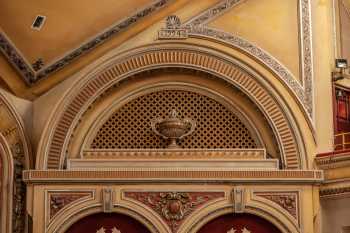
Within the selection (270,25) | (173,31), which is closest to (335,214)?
(270,25)

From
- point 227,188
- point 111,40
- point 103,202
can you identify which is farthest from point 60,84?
point 227,188

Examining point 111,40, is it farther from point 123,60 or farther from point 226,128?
point 226,128

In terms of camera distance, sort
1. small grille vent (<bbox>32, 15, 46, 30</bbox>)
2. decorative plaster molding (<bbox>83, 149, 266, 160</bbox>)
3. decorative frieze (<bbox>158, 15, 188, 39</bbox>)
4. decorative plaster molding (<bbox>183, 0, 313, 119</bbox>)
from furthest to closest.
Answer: decorative frieze (<bbox>158, 15, 188, 39</bbox>)
decorative plaster molding (<bbox>183, 0, 313, 119</bbox>)
decorative plaster molding (<bbox>83, 149, 266, 160</bbox>)
small grille vent (<bbox>32, 15, 46, 30</bbox>)

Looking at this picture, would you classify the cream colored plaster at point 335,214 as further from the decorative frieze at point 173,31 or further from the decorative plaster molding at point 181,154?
the decorative frieze at point 173,31

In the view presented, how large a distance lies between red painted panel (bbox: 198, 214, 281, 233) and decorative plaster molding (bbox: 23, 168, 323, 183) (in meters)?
0.52

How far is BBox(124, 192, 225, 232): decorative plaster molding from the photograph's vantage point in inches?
515

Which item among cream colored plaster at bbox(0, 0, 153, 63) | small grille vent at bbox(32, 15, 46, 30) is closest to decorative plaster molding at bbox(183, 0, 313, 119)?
cream colored plaster at bbox(0, 0, 153, 63)

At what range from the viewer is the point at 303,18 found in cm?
1377

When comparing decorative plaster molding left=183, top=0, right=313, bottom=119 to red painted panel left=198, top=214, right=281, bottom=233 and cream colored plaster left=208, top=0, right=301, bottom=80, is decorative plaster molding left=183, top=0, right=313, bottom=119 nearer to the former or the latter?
cream colored plaster left=208, top=0, right=301, bottom=80

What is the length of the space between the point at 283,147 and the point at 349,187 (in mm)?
1086

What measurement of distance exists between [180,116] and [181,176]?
1036mm

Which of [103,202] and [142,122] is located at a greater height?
[142,122]

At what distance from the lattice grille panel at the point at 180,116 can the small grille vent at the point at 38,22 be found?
1618mm

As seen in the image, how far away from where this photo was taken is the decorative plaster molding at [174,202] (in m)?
13.1
